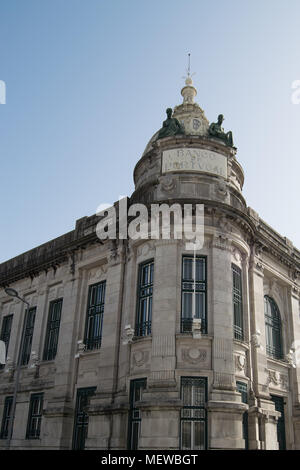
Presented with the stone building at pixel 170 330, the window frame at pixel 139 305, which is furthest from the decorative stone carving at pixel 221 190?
the window frame at pixel 139 305

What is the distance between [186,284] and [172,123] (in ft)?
29.9

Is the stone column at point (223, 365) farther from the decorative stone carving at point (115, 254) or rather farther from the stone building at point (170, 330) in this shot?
the decorative stone carving at point (115, 254)

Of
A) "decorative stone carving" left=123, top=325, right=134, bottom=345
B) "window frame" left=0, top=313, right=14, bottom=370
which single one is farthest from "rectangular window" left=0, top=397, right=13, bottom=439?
"decorative stone carving" left=123, top=325, right=134, bottom=345

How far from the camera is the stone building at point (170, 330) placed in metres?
18.4

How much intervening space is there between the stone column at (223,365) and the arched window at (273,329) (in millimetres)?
5729

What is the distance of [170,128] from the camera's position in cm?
2439

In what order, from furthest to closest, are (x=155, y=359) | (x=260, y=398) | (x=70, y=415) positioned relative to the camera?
(x=70, y=415), (x=260, y=398), (x=155, y=359)

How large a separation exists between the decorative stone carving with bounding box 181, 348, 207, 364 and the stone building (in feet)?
0.18

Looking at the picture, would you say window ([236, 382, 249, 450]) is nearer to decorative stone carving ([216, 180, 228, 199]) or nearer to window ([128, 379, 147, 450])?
window ([128, 379, 147, 450])

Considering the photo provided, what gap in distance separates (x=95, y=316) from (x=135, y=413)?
6454mm

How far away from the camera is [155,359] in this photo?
742 inches
